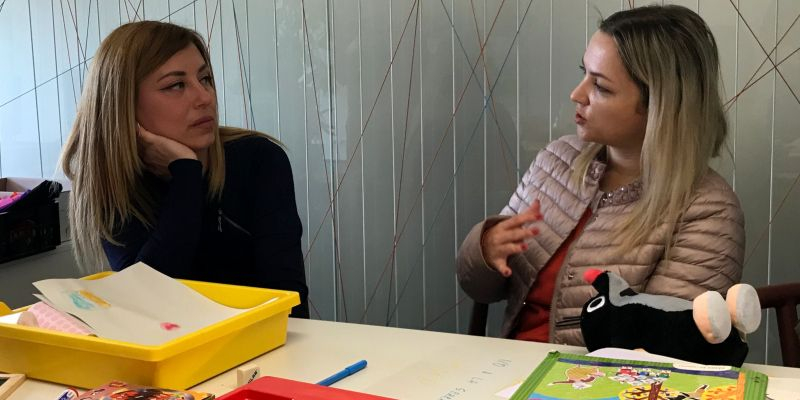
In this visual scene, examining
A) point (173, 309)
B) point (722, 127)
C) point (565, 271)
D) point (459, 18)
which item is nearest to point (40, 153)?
point (459, 18)

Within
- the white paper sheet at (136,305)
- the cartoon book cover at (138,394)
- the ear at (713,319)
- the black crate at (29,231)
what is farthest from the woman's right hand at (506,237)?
the black crate at (29,231)

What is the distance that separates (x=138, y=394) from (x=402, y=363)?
1.30ft

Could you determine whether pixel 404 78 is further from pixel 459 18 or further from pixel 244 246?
pixel 244 246

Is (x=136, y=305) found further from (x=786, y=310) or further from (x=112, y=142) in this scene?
(x=786, y=310)

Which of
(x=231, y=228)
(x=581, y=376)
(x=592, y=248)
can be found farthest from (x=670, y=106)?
(x=231, y=228)

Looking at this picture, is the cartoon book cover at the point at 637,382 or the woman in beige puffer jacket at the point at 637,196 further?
the woman in beige puffer jacket at the point at 637,196

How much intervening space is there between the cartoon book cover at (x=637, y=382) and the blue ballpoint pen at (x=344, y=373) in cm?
26

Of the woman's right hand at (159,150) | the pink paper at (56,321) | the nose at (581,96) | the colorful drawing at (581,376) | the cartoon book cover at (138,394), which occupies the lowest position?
the cartoon book cover at (138,394)

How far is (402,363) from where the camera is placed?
1.22 m

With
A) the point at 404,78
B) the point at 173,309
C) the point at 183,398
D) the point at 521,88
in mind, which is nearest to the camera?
the point at 183,398

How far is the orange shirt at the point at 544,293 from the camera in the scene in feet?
5.87

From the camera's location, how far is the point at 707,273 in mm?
1597

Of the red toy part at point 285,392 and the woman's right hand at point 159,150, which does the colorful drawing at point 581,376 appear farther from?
the woman's right hand at point 159,150

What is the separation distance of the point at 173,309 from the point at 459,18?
133cm
